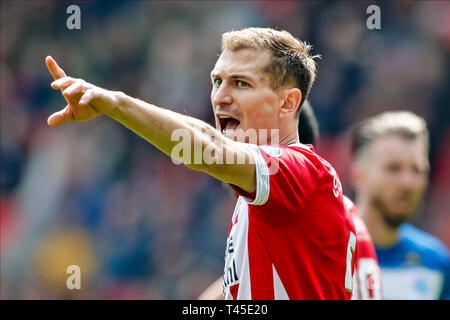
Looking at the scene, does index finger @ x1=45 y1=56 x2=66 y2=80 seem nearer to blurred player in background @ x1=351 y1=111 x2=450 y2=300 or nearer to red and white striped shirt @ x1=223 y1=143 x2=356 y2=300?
red and white striped shirt @ x1=223 y1=143 x2=356 y2=300

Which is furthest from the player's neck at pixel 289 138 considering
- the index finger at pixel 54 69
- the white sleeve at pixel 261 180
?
the index finger at pixel 54 69

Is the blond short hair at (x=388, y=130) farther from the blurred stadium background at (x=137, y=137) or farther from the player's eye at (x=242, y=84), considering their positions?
the player's eye at (x=242, y=84)

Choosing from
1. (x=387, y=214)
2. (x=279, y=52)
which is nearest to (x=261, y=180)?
(x=279, y=52)

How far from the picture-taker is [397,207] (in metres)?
5.34

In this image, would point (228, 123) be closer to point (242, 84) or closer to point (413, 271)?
point (242, 84)

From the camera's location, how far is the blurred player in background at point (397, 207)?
17.4 feet

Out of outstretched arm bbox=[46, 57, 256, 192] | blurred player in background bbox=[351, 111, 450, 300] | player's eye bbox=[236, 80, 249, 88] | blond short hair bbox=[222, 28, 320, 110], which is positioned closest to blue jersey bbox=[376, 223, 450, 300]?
blurred player in background bbox=[351, 111, 450, 300]

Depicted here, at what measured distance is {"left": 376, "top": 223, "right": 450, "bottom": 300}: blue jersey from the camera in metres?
5.36

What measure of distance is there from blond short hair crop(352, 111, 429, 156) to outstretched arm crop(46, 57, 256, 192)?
330cm

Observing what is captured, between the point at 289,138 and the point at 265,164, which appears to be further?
the point at 289,138

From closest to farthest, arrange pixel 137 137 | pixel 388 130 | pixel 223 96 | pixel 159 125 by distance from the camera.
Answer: pixel 159 125 → pixel 223 96 → pixel 388 130 → pixel 137 137

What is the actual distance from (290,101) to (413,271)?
2.97 m

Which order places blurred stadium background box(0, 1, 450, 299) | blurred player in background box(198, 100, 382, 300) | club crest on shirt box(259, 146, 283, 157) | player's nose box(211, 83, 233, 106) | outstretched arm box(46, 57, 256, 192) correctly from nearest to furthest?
outstretched arm box(46, 57, 256, 192), club crest on shirt box(259, 146, 283, 157), player's nose box(211, 83, 233, 106), blurred player in background box(198, 100, 382, 300), blurred stadium background box(0, 1, 450, 299)

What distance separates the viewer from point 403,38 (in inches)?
369
